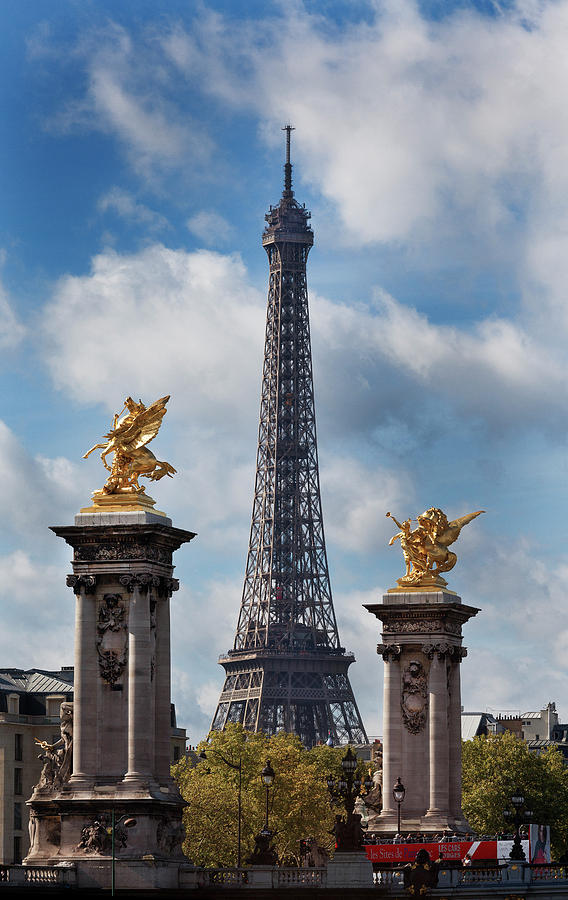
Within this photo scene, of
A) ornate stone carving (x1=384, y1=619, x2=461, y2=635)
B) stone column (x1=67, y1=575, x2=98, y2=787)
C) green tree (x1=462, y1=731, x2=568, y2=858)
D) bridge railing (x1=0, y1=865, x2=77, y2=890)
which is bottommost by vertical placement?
bridge railing (x1=0, y1=865, x2=77, y2=890)

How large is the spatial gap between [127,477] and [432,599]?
799 inches

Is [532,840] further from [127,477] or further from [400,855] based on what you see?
[127,477]

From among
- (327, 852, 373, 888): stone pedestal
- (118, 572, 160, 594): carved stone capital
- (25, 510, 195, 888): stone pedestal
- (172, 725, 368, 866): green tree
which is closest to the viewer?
(327, 852, 373, 888): stone pedestal

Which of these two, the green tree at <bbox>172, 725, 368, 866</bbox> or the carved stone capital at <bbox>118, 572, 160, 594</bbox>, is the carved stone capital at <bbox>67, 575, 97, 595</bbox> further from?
the green tree at <bbox>172, 725, 368, 866</bbox>

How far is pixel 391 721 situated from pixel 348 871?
70.0 ft

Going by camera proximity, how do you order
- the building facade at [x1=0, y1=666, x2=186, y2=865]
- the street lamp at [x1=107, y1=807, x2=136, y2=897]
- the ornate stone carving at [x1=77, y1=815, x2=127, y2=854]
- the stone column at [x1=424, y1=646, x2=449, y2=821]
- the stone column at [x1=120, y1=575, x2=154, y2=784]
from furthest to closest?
the building facade at [x1=0, y1=666, x2=186, y2=865]
the stone column at [x1=424, y1=646, x2=449, y2=821]
the stone column at [x1=120, y1=575, x2=154, y2=784]
the ornate stone carving at [x1=77, y1=815, x2=127, y2=854]
the street lamp at [x1=107, y1=807, x2=136, y2=897]

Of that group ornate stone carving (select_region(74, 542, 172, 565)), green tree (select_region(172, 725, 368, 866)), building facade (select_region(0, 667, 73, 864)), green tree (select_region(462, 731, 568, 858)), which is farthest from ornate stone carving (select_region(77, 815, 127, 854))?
green tree (select_region(462, 731, 568, 858))

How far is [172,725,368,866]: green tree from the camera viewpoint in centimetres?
10394

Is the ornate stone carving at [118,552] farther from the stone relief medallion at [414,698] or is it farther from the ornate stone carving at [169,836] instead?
the stone relief medallion at [414,698]

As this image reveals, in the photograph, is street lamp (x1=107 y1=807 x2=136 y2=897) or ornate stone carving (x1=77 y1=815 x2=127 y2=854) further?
ornate stone carving (x1=77 y1=815 x2=127 y2=854)

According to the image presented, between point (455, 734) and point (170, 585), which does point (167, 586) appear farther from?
point (455, 734)

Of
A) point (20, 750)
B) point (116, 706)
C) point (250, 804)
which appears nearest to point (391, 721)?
point (250, 804)

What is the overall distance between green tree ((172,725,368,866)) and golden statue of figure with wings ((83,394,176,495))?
21.1 meters

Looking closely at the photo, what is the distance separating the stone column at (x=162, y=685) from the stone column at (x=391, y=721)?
18474 millimetres
